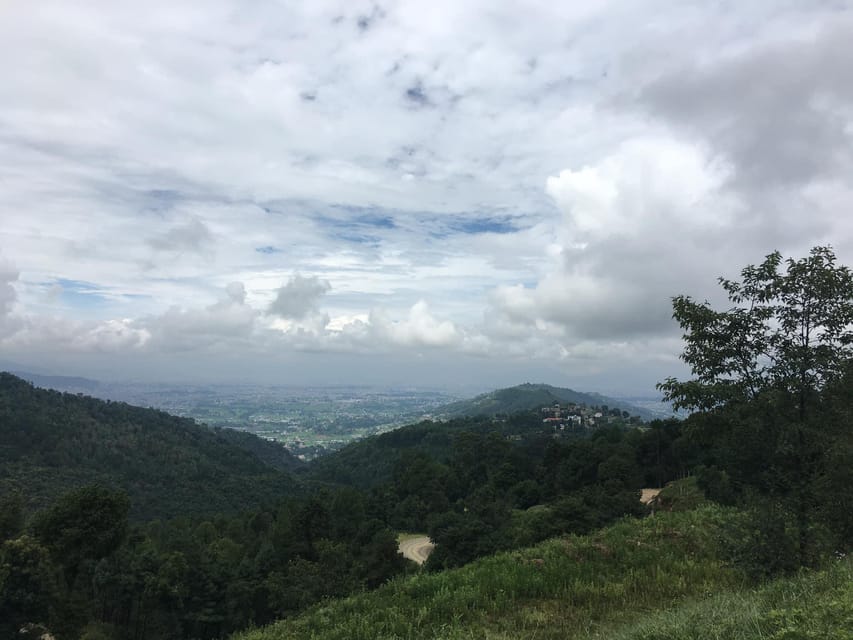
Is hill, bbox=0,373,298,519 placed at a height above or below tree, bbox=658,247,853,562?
below

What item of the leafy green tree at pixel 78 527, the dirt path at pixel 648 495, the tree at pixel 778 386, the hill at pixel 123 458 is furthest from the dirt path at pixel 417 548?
the hill at pixel 123 458

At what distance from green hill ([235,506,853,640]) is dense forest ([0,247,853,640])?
75 millimetres

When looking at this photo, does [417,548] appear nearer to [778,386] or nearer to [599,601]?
[599,601]

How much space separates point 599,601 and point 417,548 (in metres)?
54.6

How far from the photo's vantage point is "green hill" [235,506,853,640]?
18.2 ft

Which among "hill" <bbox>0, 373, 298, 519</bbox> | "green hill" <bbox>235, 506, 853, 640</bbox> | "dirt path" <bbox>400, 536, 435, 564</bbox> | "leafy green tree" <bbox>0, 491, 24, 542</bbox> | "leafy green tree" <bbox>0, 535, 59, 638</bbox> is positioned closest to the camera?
"green hill" <bbox>235, 506, 853, 640</bbox>

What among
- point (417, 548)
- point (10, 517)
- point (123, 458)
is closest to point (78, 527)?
point (10, 517)

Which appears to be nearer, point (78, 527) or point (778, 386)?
point (778, 386)

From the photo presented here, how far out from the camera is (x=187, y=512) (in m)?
100

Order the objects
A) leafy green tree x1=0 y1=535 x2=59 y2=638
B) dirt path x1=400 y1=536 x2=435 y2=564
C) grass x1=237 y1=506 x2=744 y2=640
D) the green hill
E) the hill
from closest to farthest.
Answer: the green hill, grass x1=237 y1=506 x2=744 y2=640, leafy green tree x1=0 y1=535 x2=59 y2=638, dirt path x1=400 y1=536 x2=435 y2=564, the hill

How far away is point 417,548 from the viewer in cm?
5903

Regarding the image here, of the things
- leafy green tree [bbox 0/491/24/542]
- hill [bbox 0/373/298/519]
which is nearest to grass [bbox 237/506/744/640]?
leafy green tree [bbox 0/491/24/542]

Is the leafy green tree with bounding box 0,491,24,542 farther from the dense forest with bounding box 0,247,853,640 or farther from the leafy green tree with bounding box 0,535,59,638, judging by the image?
the leafy green tree with bounding box 0,535,59,638

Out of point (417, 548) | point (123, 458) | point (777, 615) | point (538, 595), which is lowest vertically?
point (123, 458)
